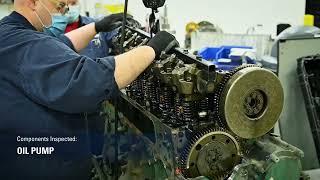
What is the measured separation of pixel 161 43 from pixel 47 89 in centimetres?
45

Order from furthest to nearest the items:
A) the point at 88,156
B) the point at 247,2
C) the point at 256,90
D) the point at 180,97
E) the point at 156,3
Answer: the point at 247,2 < the point at 88,156 < the point at 156,3 < the point at 180,97 < the point at 256,90

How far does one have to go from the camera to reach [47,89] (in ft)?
4.40

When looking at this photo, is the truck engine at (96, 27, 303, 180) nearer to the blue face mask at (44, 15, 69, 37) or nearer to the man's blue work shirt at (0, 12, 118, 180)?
the man's blue work shirt at (0, 12, 118, 180)

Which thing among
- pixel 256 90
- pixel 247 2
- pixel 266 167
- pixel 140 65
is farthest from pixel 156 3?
pixel 247 2

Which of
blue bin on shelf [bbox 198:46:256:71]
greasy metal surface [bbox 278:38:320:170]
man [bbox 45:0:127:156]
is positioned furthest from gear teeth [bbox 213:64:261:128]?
blue bin on shelf [bbox 198:46:256:71]

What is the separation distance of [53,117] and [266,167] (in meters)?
0.83

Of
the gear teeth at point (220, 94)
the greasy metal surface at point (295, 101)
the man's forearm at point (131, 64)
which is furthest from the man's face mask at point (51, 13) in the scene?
the greasy metal surface at point (295, 101)

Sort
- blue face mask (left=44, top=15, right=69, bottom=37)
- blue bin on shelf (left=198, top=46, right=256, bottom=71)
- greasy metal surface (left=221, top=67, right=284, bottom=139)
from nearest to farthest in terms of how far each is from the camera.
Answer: greasy metal surface (left=221, top=67, right=284, bottom=139)
blue face mask (left=44, top=15, right=69, bottom=37)
blue bin on shelf (left=198, top=46, right=256, bottom=71)

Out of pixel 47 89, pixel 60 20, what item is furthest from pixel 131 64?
pixel 60 20

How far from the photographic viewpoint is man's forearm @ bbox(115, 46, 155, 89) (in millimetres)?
1335

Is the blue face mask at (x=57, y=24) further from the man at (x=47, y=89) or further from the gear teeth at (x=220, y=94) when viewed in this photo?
the gear teeth at (x=220, y=94)

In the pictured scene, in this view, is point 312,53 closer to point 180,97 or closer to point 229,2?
point 180,97

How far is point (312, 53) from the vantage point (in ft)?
8.51

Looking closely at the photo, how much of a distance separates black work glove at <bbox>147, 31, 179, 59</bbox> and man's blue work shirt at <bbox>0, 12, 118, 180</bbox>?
0.19 meters
